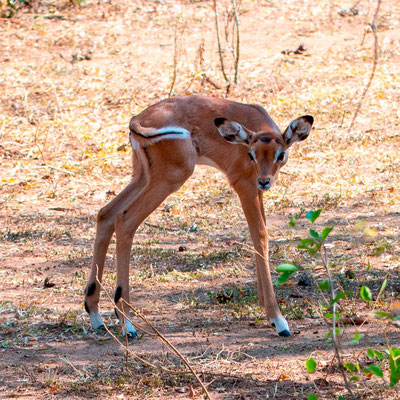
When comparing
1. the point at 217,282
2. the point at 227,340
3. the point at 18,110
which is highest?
the point at 227,340

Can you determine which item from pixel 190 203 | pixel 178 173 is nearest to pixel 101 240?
pixel 178 173

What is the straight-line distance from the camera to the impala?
546cm

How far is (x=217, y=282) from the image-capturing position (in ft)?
21.3

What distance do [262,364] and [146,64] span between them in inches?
382

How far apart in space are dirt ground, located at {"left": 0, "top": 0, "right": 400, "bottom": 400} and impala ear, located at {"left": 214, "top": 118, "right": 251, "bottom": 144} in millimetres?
925

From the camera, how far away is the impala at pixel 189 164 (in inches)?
215

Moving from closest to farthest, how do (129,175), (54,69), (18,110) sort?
1. (129,175)
2. (18,110)
3. (54,69)

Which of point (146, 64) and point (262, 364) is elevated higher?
point (262, 364)

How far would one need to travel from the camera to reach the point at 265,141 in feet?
18.3

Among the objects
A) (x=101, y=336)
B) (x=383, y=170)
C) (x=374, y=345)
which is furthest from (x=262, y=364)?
(x=383, y=170)

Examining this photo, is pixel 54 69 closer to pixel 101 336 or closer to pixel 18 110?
pixel 18 110

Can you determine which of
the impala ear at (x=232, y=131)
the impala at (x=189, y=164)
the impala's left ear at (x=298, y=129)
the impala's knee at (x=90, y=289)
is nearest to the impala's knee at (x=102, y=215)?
the impala at (x=189, y=164)

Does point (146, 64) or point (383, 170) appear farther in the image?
point (146, 64)

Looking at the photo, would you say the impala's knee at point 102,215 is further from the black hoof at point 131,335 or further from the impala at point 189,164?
the black hoof at point 131,335
